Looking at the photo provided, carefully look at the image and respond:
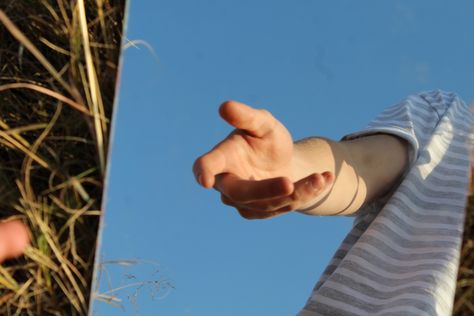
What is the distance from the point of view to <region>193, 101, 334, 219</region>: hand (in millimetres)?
543

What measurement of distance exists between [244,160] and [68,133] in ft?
0.66

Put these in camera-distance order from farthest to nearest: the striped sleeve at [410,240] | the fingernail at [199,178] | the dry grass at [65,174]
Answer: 1. the striped sleeve at [410,240]
2. the fingernail at [199,178]
3. the dry grass at [65,174]

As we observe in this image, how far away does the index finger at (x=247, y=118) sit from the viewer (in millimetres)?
534

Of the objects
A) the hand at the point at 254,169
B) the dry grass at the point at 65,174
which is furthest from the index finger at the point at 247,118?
the dry grass at the point at 65,174

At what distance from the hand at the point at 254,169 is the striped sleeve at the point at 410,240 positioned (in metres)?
0.13

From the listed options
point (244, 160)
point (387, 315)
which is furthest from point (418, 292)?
point (244, 160)

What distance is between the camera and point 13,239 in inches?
17.0

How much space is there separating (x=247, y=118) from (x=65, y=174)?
0.17 metres

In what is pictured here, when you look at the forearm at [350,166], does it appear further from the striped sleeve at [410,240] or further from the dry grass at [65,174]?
the dry grass at [65,174]

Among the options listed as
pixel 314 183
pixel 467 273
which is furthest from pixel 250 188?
pixel 467 273

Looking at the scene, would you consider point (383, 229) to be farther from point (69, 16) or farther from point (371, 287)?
point (69, 16)

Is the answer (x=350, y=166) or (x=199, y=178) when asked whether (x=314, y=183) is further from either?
(x=350, y=166)

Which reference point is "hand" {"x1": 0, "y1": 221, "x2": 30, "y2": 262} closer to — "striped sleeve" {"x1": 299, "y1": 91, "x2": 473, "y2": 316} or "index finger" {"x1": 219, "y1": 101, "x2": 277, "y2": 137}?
"index finger" {"x1": 219, "y1": 101, "x2": 277, "y2": 137}

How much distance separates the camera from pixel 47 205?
0.44m
